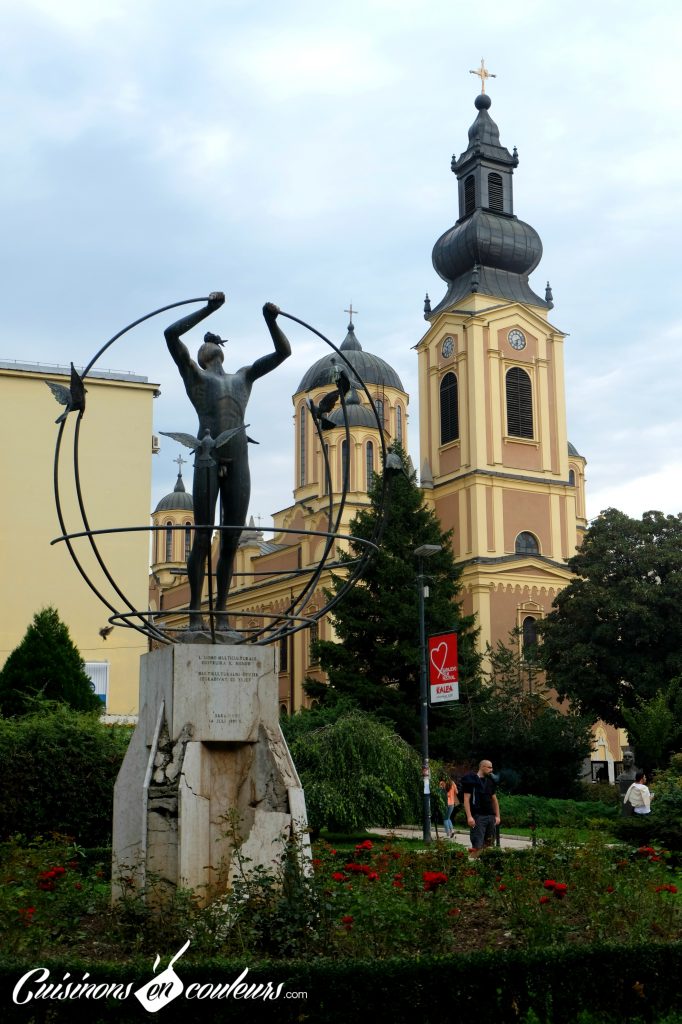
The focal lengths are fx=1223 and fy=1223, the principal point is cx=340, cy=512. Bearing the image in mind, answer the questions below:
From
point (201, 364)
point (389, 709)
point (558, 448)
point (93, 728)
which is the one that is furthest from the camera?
point (558, 448)

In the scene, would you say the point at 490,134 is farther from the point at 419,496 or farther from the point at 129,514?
the point at 129,514

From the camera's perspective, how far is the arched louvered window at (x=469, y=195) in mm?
59750

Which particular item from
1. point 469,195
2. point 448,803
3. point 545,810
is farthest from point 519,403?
point 448,803

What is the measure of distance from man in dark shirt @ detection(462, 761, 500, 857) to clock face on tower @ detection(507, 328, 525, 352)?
42606 mm

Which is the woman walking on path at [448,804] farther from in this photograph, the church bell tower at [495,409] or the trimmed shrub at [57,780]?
the church bell tower at [495,409]

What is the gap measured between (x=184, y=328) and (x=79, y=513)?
88.9 ft

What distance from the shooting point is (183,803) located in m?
8.64

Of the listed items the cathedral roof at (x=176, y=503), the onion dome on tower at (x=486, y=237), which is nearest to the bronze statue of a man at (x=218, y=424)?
the onion dome on tower at (x=486, y=237)

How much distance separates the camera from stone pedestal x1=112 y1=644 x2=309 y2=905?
8617mm

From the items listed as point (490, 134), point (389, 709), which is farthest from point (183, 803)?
point (490, 134)

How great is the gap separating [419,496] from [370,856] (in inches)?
1169

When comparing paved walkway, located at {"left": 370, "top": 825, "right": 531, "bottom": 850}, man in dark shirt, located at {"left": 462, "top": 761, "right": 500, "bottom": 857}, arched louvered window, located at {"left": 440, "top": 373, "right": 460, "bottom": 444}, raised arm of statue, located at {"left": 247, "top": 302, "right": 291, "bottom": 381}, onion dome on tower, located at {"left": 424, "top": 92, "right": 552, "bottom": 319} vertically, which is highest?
onion dome on tower, located at {"left": 424, "top": 92, "right": 552, "bottom": 319}

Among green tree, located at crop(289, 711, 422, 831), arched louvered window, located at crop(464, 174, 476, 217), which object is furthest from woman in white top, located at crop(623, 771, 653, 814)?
arched louvered window, located at crop(464, 174, 476, 217)

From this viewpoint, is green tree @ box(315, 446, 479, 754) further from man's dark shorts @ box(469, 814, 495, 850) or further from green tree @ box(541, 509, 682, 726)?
man's dark shorts @ box(469, 814, 495, 850)
